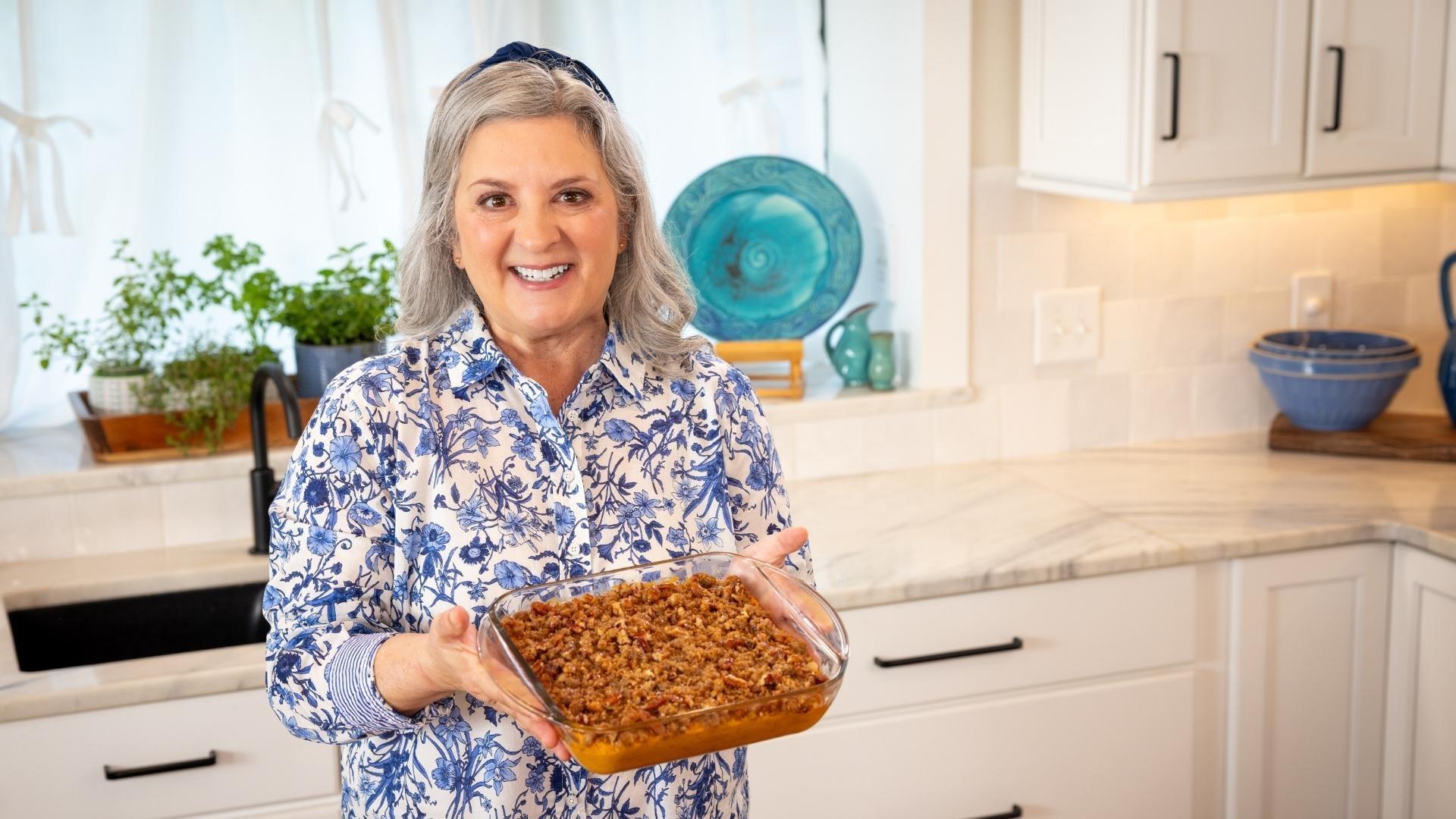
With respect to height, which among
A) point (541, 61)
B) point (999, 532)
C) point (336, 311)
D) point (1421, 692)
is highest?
point (541, 61)

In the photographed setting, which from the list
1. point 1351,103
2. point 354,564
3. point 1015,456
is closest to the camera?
point 354,564

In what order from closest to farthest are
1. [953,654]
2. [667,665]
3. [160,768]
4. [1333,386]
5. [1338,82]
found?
[667,665] → [160,768] → [953,654] → [1338,82] → [1333,386]

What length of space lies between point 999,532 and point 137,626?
54.4 inches

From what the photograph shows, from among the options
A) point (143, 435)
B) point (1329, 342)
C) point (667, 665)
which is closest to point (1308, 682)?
point (1329, 342)

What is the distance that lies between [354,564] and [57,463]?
1263 millimetres

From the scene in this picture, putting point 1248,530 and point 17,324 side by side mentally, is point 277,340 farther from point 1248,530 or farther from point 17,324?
point 1248,530

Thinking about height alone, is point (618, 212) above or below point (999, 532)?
above

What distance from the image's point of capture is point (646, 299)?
1.51 m

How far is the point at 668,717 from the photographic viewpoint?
1108 mm

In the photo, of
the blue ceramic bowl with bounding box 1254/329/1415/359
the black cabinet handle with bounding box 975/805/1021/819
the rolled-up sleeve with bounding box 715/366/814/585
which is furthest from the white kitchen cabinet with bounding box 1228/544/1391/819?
the rolled-up sleeve with bounding box 715/366/814/585

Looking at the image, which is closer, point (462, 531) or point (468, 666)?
point (468, 666)

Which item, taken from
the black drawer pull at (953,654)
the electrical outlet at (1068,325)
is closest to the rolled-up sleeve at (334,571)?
the black drawer pull at (953,654)

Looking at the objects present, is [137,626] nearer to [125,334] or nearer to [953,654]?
[125,334]

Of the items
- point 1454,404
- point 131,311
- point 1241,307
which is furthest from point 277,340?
point 1454,404
